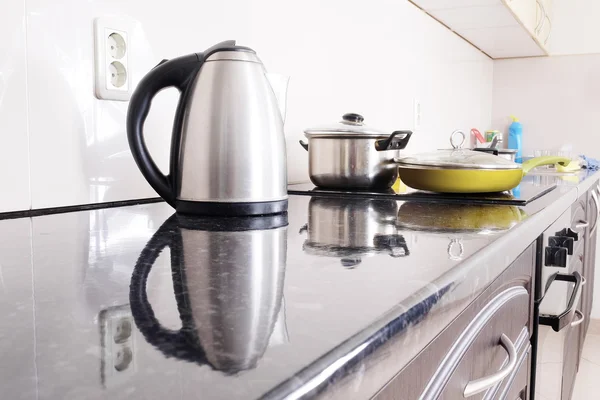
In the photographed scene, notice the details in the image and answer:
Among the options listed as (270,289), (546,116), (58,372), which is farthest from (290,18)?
(546,116)

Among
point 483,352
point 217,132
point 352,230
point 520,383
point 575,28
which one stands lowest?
point 520,383

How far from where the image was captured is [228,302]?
33cm

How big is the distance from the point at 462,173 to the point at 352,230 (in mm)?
407

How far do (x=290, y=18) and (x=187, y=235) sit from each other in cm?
85

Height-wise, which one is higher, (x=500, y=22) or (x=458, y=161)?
(x=500, y=22)

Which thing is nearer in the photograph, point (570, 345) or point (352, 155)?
point (352, 155)

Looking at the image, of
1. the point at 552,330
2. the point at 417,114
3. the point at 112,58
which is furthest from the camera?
the point at 417,114

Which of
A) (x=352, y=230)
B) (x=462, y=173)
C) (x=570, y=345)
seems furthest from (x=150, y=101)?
(x=570, y=345)

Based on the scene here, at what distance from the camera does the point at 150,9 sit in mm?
886

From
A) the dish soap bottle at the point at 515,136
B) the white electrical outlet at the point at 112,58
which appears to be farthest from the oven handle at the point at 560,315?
the dish soap bottle at the point at 515,136

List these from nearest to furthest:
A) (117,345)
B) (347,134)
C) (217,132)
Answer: (117,345) → (217,132) → (347,134)

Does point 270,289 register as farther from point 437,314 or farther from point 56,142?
point 56,142

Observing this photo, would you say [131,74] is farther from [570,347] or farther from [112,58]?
[570,347]

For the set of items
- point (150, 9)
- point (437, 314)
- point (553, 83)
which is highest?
point (553, 83)
